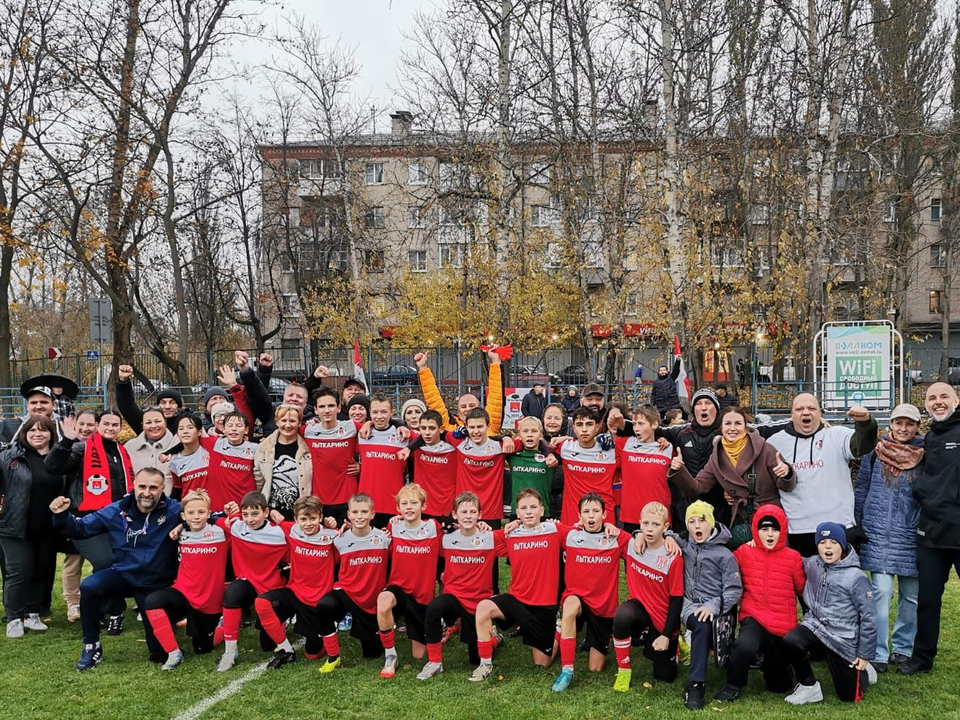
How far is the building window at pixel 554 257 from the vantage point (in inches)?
863

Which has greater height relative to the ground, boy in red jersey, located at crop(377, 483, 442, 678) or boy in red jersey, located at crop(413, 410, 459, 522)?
boy in red jersey, located at crop(413, 410, 459, 522)

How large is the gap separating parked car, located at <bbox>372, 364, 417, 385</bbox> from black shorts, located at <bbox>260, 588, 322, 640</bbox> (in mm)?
14933

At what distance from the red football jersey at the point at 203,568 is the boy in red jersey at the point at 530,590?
209 centimetres

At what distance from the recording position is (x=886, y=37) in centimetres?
2203

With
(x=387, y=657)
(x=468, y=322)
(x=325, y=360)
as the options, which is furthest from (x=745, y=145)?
(x=387, y=657)

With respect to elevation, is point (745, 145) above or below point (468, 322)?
above

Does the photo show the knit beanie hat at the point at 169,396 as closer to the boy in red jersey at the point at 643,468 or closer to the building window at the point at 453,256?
the boy in red jersey at the point at 643,468

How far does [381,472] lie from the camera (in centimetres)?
664

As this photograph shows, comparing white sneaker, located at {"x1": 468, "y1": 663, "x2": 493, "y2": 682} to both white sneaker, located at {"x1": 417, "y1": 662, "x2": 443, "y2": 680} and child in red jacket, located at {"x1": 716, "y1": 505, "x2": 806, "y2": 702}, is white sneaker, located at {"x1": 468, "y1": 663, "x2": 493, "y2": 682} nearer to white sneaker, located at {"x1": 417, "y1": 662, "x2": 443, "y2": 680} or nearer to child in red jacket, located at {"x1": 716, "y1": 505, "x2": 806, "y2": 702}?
white sneaker, located at {"x1": 417, "y1": 662, "x2": 443, "y2": 680}

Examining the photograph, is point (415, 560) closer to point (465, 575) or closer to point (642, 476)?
point (465, 575)

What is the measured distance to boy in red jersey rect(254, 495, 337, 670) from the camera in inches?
221

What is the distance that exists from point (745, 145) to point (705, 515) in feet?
59.3

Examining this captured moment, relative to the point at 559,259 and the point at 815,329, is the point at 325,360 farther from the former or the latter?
the point at 815,329

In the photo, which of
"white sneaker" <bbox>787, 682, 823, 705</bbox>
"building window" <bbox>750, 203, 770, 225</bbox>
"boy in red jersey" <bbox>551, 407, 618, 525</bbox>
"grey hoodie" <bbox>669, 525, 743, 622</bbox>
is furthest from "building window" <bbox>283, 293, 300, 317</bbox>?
"white sneaker" <bbox>787, 682, 823, 705</bbox>
